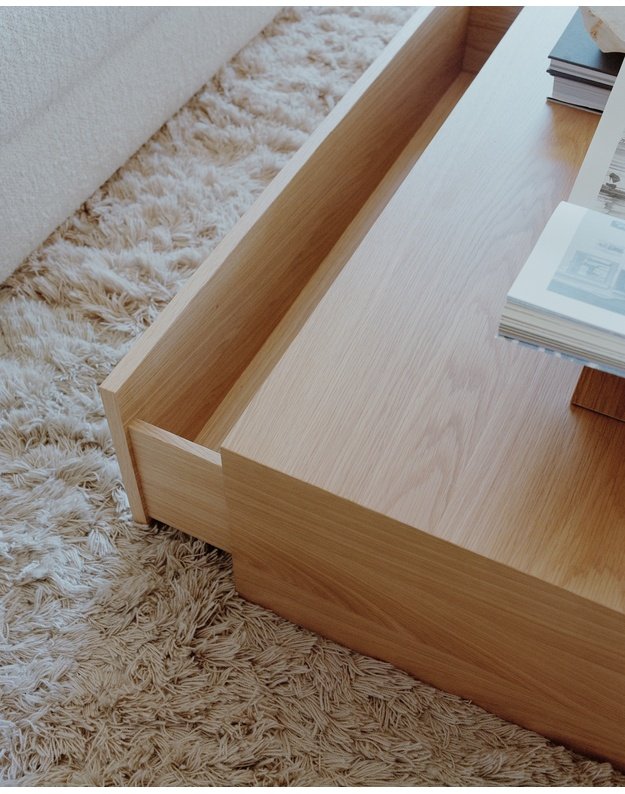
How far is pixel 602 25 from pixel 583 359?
19.7 inches

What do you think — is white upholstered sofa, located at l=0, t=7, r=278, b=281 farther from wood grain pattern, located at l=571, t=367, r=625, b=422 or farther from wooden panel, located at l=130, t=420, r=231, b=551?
wood grain pattern, located at l=571, t=367, r=625, b=422

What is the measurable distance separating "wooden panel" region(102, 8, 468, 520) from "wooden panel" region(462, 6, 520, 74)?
2 centimetres

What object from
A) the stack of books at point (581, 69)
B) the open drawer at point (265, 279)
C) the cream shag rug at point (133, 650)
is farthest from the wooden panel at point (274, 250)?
the stack of books at point (581, 69)

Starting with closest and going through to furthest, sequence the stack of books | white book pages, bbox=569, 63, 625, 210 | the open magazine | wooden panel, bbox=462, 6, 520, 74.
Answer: the open magazine → white book pages, bbox=569, 63, 625, 210 → the stack of books → wooden panel, bbox=462, 6, 520, 74

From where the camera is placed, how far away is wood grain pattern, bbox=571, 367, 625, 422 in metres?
0.68

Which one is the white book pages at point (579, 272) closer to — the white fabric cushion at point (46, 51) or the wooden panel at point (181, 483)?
the wooden panel at point (181, 483)

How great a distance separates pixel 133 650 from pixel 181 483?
183 millimetres

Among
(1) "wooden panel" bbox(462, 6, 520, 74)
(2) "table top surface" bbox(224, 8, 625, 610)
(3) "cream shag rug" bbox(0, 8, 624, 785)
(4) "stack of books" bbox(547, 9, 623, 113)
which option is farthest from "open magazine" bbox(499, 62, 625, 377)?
(1) "wooden panel" bbox(462, 6, 520, 74)

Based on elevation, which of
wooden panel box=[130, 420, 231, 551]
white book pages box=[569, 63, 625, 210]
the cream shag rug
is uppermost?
white book pages box=[569, 63, 625, 210]

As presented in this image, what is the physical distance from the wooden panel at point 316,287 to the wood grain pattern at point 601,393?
1.31ft

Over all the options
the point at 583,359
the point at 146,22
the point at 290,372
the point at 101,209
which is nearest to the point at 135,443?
the point at 290,372

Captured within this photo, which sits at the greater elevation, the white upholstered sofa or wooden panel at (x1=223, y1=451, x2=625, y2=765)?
the white upholstered sofa

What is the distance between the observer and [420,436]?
0.69m

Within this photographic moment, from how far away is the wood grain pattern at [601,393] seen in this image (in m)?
0.68
